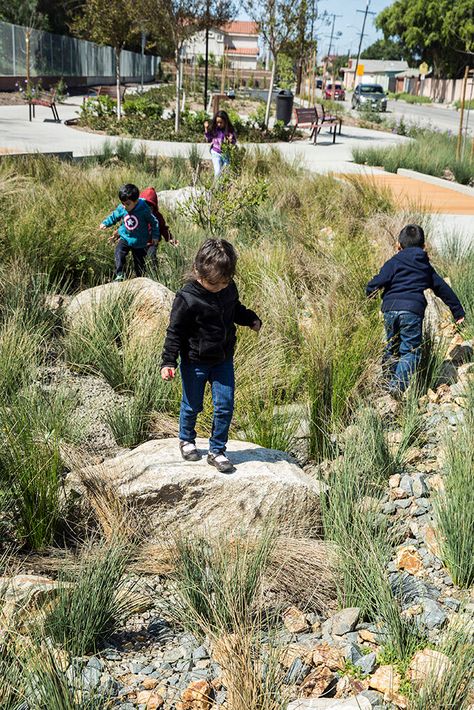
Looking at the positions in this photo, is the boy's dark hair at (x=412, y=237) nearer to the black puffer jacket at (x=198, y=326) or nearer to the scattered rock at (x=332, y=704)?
the black puffer jacket at (x=198, y=326)

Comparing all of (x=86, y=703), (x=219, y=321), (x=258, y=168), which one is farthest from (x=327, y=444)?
(x=258, y=168)

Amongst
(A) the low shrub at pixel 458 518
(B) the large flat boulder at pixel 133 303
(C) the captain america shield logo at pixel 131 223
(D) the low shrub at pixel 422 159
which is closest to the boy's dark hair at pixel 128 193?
(C) the captain america shield logo at pixel 131 223

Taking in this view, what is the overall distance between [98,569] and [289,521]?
1187 mm

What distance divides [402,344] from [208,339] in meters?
2.19

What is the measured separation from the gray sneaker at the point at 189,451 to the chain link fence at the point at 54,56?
27.9m

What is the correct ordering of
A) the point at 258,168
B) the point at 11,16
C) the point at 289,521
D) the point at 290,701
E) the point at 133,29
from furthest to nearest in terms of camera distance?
the point at 11,16 → the point at 133,29 → the point at 258,168 → the point at 289,521 → the point at 290,701

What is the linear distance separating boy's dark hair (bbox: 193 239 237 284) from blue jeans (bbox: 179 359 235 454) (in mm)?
466

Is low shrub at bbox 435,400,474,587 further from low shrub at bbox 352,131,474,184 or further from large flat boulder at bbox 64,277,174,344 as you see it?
low shrub at bbox 352,131,474,184

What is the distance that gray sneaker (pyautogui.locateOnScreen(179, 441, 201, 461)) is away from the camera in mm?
4000

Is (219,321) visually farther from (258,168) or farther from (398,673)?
(258,168)

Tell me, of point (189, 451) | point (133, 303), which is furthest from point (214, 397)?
point (133, 303)

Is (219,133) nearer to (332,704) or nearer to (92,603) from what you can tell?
(92,603)

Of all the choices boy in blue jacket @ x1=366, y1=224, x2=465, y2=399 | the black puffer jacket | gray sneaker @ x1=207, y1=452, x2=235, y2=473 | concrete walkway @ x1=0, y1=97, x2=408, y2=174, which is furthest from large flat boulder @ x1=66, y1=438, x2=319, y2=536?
concrete walkway @ x1=0, y1=97, x2=408, y2=174

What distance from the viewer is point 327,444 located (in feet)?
15.5
